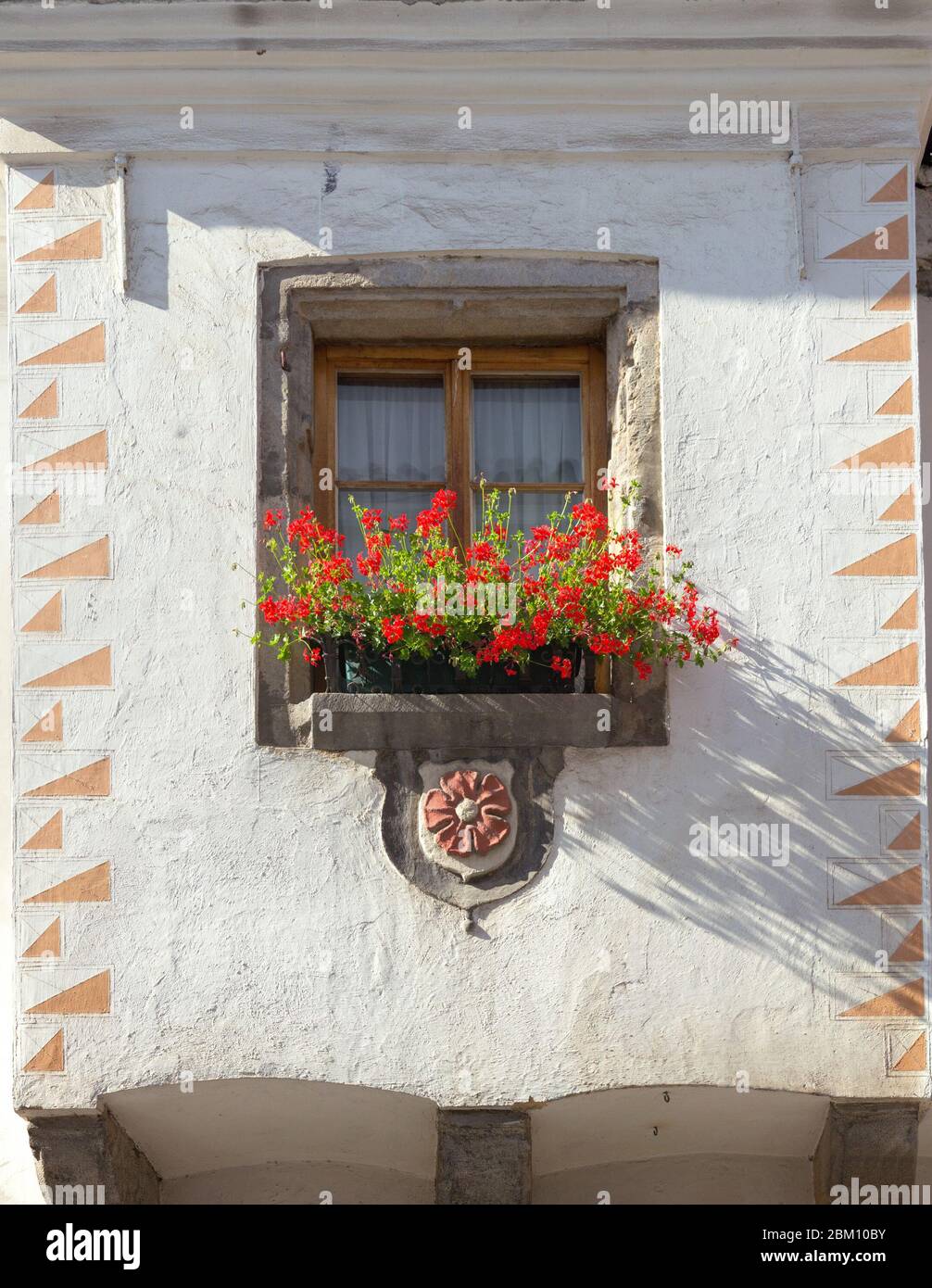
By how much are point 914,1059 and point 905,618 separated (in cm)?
136

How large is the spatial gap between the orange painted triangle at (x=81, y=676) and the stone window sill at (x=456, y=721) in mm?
686

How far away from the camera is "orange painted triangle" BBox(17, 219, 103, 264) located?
18.1 feet

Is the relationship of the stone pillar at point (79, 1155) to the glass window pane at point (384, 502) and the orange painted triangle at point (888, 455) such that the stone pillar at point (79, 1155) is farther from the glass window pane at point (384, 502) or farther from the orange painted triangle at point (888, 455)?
the orange painted triangle at point (888, 455)

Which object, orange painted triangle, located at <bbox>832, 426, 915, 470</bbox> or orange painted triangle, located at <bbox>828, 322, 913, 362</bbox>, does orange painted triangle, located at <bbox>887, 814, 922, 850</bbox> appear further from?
orange painted triangle, located at <bbox>828, 322, 913, 362</bbox>

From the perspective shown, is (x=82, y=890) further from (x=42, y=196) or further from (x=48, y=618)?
(x=42, y=196)

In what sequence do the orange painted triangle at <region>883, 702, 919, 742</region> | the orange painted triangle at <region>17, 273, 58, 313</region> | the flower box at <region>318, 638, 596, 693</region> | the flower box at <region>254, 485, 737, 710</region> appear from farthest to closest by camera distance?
the orange painted triangle at <region>17, 273, 58, 313</region>
the orange painted triangle at <region>883, 702, 919, 742</region>
the flower box at <region>318, 638, 596, 693</region>
the flower box at <region>254, 485, 737, 710</region>

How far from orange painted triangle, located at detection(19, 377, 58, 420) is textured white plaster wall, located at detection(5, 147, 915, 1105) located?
14 cm

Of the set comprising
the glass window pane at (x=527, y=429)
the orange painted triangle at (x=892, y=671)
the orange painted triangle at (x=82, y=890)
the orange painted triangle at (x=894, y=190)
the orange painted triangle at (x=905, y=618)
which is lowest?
the orange painted triangle at (x=82, y=890)

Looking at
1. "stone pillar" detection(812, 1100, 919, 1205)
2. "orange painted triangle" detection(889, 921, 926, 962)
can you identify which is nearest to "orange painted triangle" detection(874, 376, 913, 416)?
"orange painted triangle" detection(889, 921, 926, 962)

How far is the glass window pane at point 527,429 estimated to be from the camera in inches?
226

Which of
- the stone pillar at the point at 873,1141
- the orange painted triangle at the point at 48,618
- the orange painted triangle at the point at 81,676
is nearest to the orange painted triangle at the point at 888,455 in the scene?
the stone pillar at the point at 873,1141

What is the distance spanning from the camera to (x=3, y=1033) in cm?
579

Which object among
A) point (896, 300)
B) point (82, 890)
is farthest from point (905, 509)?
point (82, 890)

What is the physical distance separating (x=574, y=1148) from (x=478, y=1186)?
0.45m
